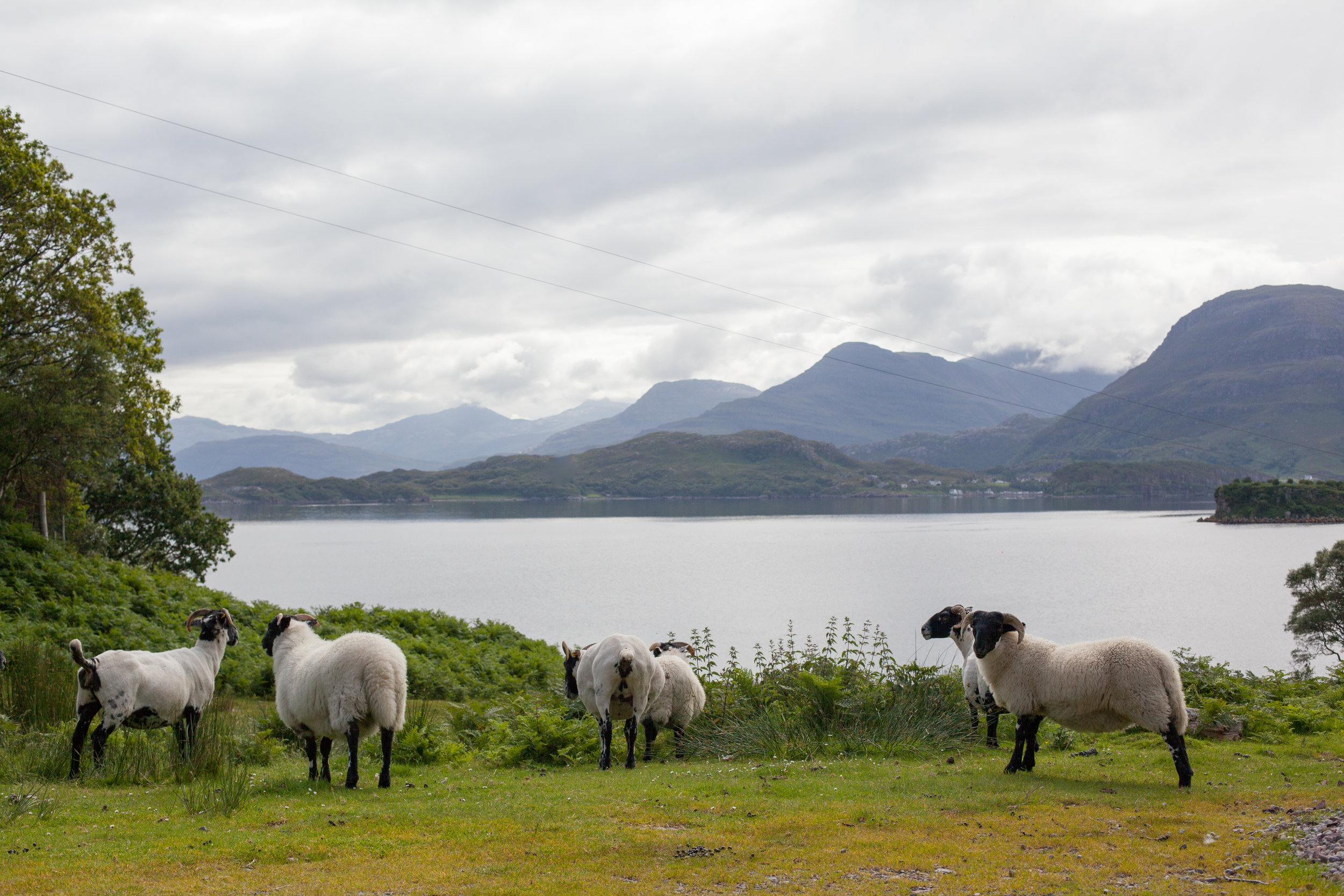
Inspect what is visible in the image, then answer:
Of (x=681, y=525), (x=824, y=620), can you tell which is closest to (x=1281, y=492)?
(x=681, y=525)

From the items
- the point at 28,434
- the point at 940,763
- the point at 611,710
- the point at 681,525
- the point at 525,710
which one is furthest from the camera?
the point at 681,525

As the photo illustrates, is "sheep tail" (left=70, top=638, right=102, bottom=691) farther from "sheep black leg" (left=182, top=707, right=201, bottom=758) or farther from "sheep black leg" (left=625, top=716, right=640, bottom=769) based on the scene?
"sheep black leg" (left=625, top=716, right=640, bottom=769)

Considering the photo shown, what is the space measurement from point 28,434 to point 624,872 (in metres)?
23.4

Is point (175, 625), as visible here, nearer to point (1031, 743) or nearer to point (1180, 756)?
point (1031, 743)

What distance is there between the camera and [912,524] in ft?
444

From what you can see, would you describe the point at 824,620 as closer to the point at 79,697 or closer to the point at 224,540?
the point at 224,540

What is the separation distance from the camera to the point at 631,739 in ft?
39.2

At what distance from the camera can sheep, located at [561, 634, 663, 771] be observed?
38.8 feet

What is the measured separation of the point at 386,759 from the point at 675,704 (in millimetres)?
4618

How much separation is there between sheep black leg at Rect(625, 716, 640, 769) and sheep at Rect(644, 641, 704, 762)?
1.87 feet

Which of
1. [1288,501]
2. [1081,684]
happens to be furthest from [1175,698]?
[1288,501]

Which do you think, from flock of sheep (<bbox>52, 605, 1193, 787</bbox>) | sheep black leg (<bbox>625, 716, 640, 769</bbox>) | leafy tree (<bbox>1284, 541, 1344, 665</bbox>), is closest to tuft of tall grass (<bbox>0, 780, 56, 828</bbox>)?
flock of sheep (<bbox>52, 605, 1193, 787</bbox>)

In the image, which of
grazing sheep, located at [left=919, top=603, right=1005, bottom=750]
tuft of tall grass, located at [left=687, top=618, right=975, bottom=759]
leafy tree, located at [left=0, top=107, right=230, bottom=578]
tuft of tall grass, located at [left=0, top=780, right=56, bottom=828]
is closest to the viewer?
tuft of tall grass, located at [left=0, top=780, right=56, bottom=828]

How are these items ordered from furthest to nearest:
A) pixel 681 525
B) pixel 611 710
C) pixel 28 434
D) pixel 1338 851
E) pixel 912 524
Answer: pixel 681 525 → pixel 912 524 → pixel 28 434 → pixel 611 710 → pixel 1338 851
